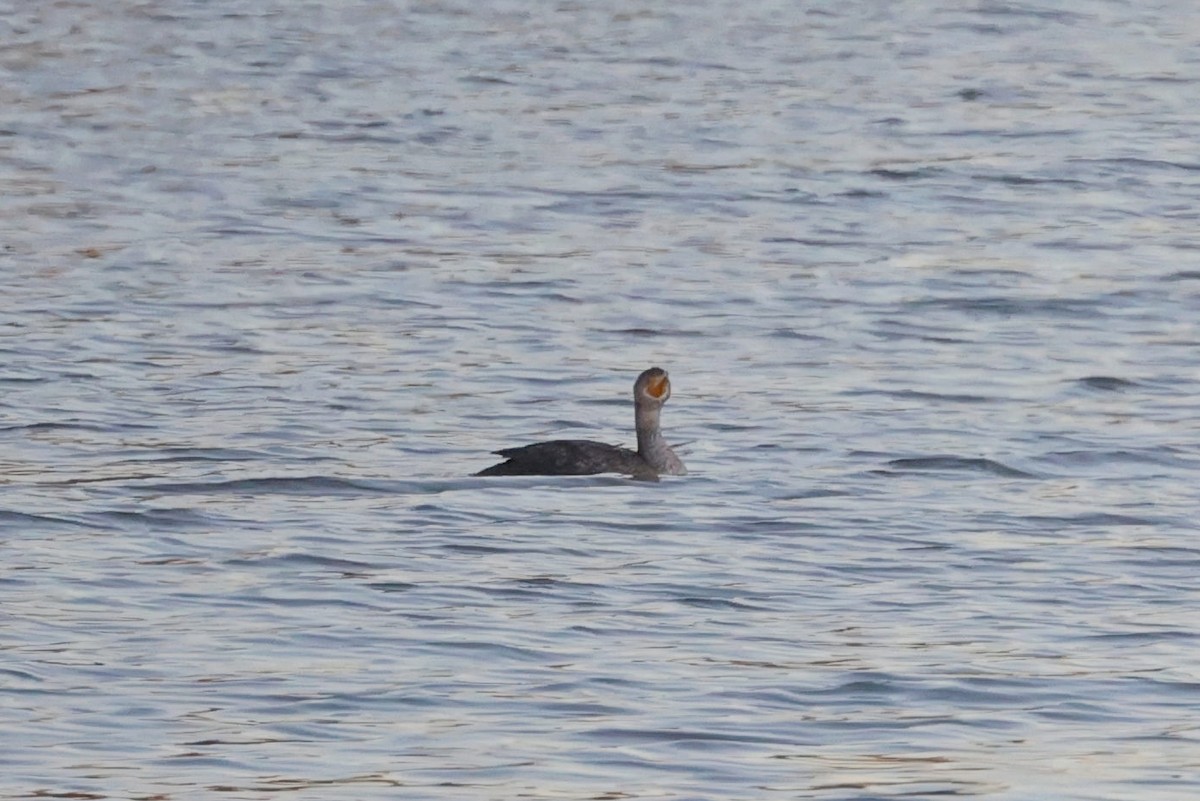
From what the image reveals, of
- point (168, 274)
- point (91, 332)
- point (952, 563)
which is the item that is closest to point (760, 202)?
point (168, 274)

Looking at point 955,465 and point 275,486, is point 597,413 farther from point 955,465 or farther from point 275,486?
point 275,486

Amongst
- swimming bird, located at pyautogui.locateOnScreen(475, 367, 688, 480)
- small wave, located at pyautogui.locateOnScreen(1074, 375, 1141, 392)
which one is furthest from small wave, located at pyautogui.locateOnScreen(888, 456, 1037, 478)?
small wave, located at pyautogui.locateOnScreen(1074, 375, 1141, 392)

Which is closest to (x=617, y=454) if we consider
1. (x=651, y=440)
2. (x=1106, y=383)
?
(x=651, y=440)

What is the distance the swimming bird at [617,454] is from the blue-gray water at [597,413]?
10 centimetres

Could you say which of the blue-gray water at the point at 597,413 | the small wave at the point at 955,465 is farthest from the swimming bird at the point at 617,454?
the small wave at the point at 955,465

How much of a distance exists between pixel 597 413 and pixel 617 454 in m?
1.69

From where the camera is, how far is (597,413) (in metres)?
15.8

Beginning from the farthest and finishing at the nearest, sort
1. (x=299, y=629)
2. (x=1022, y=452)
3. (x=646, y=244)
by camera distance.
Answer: (x=646, y=244)
(x=1022, y=452)
(x=299, y=629)

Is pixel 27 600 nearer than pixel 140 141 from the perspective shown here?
Yes

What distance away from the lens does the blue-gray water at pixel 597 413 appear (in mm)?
9383

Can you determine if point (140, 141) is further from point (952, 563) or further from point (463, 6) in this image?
point (952, 563)

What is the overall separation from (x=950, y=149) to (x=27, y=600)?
49.6 ft

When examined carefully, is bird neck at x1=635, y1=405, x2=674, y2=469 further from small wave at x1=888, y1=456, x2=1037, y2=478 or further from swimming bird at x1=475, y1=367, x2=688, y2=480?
small wave at x1=888, y1=456, x2=1037, y2=478

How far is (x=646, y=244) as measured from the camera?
2075cm
